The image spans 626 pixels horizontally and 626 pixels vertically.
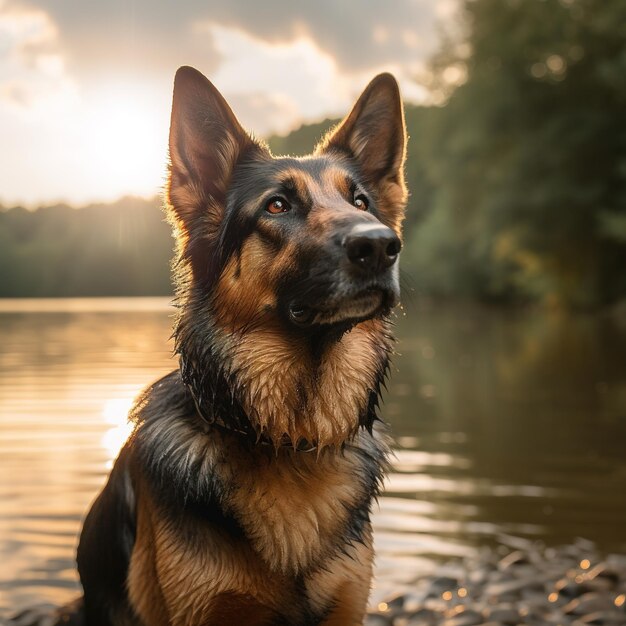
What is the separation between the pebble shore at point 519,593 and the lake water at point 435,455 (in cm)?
29

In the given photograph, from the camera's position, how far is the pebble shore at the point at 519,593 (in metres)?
6.14

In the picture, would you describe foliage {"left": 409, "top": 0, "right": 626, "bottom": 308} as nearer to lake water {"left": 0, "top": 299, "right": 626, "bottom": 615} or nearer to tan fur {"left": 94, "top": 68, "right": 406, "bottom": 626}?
lake water {"left": 0, "top": 299, "right": 626, "bottom": 615}

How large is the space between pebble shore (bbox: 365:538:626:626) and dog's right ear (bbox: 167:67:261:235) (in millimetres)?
3262

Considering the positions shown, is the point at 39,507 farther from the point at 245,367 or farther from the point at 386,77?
the point at 386,77

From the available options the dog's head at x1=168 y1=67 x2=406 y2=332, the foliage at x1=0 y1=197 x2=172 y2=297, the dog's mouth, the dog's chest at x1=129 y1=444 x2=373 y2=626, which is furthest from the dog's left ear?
the foliage at x1=0 y1=197 x2=172 y2=297

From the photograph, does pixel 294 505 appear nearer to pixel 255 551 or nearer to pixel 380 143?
pixel 255 551

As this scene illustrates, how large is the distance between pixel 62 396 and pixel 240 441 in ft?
46.3

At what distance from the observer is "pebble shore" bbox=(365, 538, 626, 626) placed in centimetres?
614

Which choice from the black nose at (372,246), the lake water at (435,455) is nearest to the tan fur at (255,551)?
the black nose at (372,246)

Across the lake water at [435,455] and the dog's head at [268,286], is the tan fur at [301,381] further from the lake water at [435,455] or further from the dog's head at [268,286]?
the lake water at [435,455]

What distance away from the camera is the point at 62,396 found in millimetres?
17562

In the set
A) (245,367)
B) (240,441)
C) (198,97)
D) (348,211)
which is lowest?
→ (240,441)

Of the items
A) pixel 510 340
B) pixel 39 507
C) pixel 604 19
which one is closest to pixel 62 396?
pixel 39 507

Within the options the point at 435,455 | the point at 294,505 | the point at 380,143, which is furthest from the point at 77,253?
the point at 294,505
